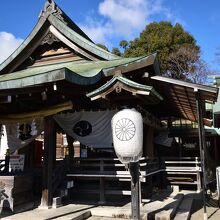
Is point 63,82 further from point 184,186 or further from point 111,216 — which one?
point 184,186

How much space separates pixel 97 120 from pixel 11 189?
3.42 metres

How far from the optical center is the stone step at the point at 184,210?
26.9ft

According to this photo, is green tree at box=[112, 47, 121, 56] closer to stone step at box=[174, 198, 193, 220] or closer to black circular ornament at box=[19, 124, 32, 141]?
black circular ornament at box=[19, 124, 32, 141]

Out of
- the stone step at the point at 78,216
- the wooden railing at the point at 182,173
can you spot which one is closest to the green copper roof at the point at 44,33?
the stone step at the point at 78,216

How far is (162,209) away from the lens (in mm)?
8641

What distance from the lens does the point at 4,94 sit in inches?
327

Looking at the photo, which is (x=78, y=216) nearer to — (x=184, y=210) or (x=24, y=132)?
(x=184, y=210)

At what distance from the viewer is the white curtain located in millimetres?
9820

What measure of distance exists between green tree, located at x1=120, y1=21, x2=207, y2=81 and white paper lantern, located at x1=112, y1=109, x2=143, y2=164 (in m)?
26.9

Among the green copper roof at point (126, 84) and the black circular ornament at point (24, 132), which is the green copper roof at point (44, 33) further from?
the green copper roof at point (126, 84)

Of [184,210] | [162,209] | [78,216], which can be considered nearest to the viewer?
[78,216]

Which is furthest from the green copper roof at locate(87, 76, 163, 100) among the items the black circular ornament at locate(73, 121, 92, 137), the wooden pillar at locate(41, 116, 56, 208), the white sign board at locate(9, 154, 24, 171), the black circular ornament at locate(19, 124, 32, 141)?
the white sign board at locate(9, 154, 24, 171)

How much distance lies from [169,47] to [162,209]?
2863 centimetres

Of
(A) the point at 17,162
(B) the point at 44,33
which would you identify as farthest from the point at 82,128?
(B) the point at 44,33
